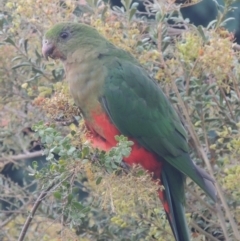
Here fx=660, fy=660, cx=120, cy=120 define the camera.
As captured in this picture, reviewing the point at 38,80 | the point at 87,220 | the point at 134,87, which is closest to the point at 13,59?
the point at 38,80

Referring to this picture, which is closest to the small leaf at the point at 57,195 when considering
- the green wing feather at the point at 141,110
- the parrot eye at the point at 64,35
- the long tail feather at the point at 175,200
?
the long tail feather at the point at 175,200

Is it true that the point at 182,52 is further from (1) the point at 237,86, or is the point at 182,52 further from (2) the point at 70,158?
(2) the point at 70,158

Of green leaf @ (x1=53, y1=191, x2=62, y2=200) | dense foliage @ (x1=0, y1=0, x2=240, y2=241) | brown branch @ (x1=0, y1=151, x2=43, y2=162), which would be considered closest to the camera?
green leaf @ (x1=53, y1=191, x2=62, y2=200)

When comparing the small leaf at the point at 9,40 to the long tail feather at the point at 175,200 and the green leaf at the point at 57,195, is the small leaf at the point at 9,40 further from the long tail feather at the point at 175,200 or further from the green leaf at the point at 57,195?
the green leaf at the point at 57,195

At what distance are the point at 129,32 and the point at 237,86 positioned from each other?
28cm

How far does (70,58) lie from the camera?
1.78 meters

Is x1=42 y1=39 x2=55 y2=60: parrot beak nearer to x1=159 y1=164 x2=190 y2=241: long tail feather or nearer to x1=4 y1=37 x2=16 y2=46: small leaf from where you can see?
x1=4 y1=37 x2=16 y2=46: small leaf

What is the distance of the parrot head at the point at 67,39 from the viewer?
174 centimetres

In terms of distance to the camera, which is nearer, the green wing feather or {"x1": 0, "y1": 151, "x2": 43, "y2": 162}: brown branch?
the green wing feather

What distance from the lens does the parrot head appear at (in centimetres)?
174

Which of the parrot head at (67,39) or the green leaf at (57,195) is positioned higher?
the parrot head at (67,39)

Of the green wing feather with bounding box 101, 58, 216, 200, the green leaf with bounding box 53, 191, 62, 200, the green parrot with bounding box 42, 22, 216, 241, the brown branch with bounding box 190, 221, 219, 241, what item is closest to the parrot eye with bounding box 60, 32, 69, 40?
the green parrot with bounding box 42, 22, 216, 241

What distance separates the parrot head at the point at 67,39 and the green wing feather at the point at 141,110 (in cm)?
10

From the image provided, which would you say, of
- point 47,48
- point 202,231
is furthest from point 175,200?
point 47,48
